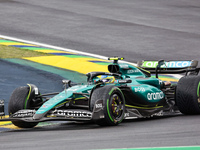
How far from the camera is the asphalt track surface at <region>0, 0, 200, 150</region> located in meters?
7.93

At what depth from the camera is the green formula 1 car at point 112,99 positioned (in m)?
9.58

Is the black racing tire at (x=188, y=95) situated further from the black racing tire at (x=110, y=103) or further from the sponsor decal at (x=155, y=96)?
the black racing tire at (x=110, y=103)

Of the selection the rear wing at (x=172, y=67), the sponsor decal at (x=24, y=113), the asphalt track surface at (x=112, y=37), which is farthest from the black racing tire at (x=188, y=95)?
the sponsor decal at (x=24, y=113)

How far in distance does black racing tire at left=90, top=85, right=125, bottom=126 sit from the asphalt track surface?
188mm

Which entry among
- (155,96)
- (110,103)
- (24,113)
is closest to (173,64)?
(155,96)

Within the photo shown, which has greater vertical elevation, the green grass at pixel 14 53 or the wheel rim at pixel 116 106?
the green grass at pixel 14 53

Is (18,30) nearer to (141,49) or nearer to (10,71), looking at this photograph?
(141,49)

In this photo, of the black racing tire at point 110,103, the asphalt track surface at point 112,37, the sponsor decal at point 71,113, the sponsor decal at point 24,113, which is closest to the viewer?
the asphalt track surface at point 112,37

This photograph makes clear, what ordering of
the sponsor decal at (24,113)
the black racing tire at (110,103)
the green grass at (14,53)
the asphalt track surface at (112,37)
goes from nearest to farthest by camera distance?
the asphalt track surface at (112,37) < the black racing tire at (110,103) < the sponsor decal at (24,113) < the green grass at (14,53)

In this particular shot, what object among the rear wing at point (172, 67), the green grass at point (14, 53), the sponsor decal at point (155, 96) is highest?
the green grass at point (14, 53)

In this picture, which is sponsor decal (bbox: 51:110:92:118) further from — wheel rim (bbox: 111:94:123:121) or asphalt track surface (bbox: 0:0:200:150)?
wheel rim (bbox: 111:94:123:121)

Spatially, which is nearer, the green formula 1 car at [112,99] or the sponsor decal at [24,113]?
the green formula 1 car at [112,99]

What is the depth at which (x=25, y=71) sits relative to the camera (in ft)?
51.8

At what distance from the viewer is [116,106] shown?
9.78 m
